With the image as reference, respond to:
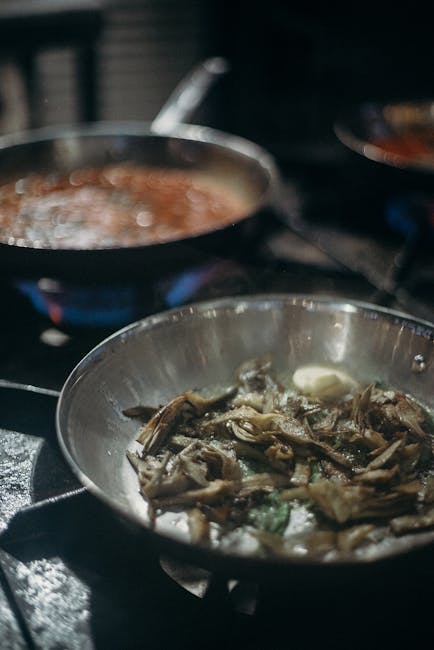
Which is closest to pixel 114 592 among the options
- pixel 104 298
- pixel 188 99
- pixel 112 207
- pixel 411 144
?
pixel 104 298

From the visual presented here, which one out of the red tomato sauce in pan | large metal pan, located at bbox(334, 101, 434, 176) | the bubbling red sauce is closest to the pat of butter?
the bubbling red sauce

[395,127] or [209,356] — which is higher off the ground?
[395,127]

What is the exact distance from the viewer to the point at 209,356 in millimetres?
2139

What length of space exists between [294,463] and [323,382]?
361 millimetres

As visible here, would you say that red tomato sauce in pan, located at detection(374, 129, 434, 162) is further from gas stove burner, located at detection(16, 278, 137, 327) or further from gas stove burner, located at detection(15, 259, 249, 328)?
gas stove burner, located at detection(16, 278, 137, 327)

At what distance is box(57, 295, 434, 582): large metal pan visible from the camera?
5.49 ft

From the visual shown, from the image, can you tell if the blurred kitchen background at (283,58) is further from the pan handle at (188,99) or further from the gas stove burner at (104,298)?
the gas stove burner at (104,298)

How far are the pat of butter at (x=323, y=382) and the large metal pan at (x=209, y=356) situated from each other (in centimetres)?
11

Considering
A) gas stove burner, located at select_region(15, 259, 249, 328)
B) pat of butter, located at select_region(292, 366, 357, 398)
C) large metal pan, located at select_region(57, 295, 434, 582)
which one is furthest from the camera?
gas stove burner, located at select_region(15, 259, 249, 328)

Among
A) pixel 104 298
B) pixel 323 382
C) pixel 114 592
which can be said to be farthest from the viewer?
pixel 104 298

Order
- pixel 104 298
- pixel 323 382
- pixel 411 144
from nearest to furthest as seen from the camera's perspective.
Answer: pixel 323 382 → pixel 104 298 → pixel 411 144

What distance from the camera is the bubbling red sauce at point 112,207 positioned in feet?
8.54

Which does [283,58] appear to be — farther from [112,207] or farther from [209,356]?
[209,356]

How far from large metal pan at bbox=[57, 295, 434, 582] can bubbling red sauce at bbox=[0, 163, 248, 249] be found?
0.44 meters
